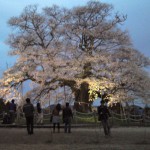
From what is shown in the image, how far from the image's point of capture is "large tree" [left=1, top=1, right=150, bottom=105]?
48.7 metres

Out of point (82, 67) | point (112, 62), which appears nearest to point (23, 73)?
point (82, 67)

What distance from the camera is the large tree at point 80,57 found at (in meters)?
48.7

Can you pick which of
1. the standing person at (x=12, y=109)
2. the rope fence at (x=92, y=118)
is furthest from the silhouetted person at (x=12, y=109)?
the rope fence at (x=92, y=118)

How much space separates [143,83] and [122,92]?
130 inches

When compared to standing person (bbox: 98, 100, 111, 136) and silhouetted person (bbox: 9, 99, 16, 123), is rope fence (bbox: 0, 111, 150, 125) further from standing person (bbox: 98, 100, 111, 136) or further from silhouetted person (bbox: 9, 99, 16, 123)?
standing person (bbox: 98, 100, 111, 136)

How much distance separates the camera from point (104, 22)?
50.6 metres

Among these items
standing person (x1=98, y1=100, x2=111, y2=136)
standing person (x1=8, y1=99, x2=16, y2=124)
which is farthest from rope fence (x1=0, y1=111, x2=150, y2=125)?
standing person (x1=98, y1=100, x2=111, y2=136)

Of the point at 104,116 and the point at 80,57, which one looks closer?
the point at 104,116

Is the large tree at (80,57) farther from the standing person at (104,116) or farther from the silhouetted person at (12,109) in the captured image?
the standing person at (104,116)

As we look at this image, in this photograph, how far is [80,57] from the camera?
49.3m

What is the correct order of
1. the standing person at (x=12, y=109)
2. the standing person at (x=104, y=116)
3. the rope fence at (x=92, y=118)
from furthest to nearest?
1. the rope fence at (x=92, y=118)
2. the standing person at (x=12, y=109)
3. the standing person at (x=104, y=116)

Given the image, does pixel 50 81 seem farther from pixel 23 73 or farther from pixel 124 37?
pixel 124 37

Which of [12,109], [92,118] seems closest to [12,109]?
[12,109]

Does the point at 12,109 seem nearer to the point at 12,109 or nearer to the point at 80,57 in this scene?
the point at 12,109
